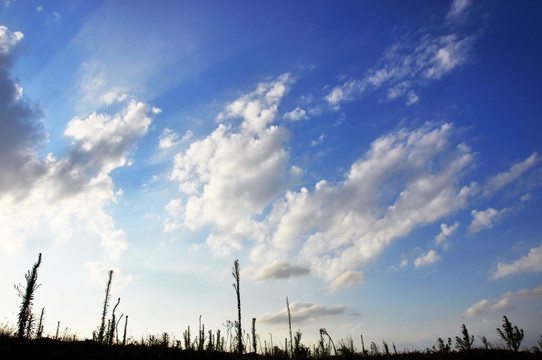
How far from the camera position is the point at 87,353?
522 inches

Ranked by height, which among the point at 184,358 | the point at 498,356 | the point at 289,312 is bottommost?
the point at 498,356

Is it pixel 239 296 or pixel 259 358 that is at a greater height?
pixel 239 296

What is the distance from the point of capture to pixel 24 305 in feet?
73.8

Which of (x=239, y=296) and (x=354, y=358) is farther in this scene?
(x=239, y=296)

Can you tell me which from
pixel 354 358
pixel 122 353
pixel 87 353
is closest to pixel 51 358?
pixel 87 353

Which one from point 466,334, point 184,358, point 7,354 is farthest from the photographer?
point 466,334

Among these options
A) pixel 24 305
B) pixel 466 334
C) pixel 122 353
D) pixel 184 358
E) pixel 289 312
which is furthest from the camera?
pixel 289 312

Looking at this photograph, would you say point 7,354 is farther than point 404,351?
No

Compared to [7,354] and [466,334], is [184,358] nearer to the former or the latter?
[7,354]

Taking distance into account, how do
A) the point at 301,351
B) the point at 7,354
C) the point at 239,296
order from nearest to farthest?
the point at 7,354
the point at 301,351
the point at 239,296

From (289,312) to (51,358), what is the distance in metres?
29.9

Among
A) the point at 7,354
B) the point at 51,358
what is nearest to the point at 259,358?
the point at 51,358

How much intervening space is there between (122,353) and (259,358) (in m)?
6.06

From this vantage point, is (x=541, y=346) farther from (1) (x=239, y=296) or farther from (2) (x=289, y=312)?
(2) (x=289, y=312)
